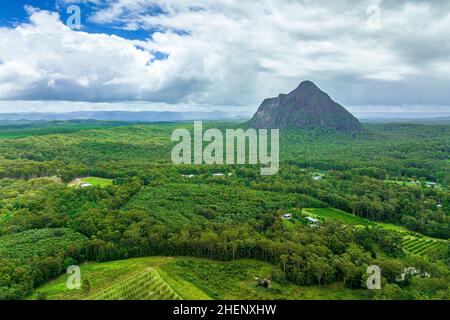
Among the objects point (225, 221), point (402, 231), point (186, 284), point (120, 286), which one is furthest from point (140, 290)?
point (402, 231)

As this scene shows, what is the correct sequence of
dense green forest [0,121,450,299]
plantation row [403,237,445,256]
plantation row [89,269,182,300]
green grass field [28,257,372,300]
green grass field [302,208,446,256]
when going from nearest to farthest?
plantation row [89,269,182,300] → green grass field [28,257,372,300] → dense green forest [0,121,450,299] → plantation row [403,237,445,256] → green grass field [302,208,446,256]

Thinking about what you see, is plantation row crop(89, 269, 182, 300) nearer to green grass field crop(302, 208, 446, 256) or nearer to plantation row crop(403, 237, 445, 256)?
green grass field crop(302, 208, 446, 256)

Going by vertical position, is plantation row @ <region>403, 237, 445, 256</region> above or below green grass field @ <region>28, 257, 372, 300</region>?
below

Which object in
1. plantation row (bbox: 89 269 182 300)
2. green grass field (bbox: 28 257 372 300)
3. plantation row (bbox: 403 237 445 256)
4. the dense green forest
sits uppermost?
the dense green forest

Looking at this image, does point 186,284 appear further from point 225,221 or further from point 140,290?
point 225,221

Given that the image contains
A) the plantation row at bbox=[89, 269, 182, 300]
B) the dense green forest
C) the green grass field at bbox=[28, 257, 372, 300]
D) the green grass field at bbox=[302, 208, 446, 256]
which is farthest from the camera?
the green grass field at bbox=[302, 208, 446, 256]

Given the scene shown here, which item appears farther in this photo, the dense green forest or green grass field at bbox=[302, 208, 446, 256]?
green grass field at bbox=[302, 208, 446, 256]

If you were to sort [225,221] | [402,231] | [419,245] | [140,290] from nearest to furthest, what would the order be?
[140,290] → [419,245] → [225,221] → [402,231]

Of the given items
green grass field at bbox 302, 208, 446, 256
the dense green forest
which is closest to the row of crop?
the dense green forest
